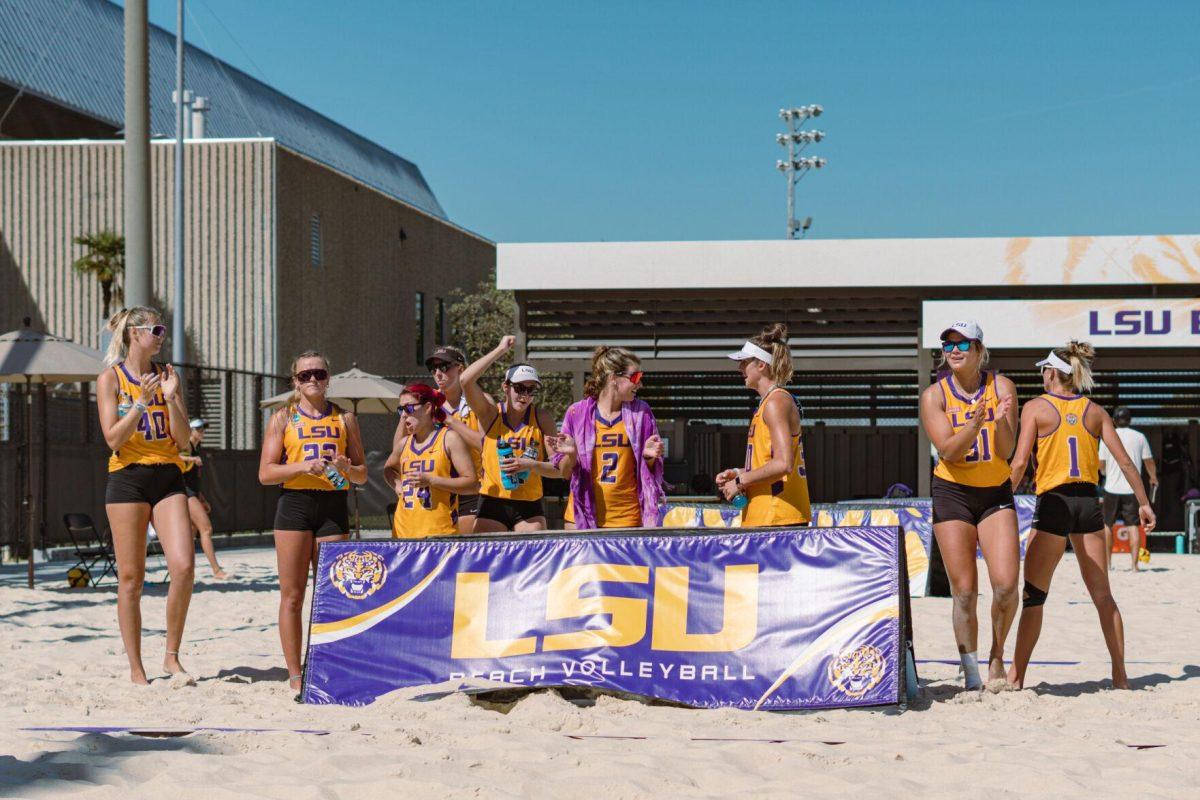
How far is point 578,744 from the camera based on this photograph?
A: 4.91 m

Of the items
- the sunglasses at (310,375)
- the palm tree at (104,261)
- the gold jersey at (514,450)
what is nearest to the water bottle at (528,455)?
the gold jersey at (514,450)

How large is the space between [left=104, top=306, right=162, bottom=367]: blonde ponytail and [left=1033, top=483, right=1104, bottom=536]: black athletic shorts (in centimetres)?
437

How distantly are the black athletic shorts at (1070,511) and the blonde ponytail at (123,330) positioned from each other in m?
4.37

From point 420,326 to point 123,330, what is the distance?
109 feet

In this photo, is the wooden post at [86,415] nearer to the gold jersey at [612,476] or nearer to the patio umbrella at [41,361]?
the patio umbrella at [41,361]

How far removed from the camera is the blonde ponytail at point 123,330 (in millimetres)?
6633

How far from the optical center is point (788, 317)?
1973cm

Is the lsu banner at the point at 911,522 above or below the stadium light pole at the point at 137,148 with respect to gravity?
below

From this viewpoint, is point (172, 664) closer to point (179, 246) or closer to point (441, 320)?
point (179, 246)

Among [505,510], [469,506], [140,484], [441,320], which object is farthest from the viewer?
[441,320]

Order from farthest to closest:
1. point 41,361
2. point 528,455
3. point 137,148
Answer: point 41,361 → point 137,148 → point 528,455

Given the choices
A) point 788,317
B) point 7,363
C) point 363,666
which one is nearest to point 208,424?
point 788,317

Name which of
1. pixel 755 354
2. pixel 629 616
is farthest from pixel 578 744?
pixel 755 354

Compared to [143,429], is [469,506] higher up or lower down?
lower down
